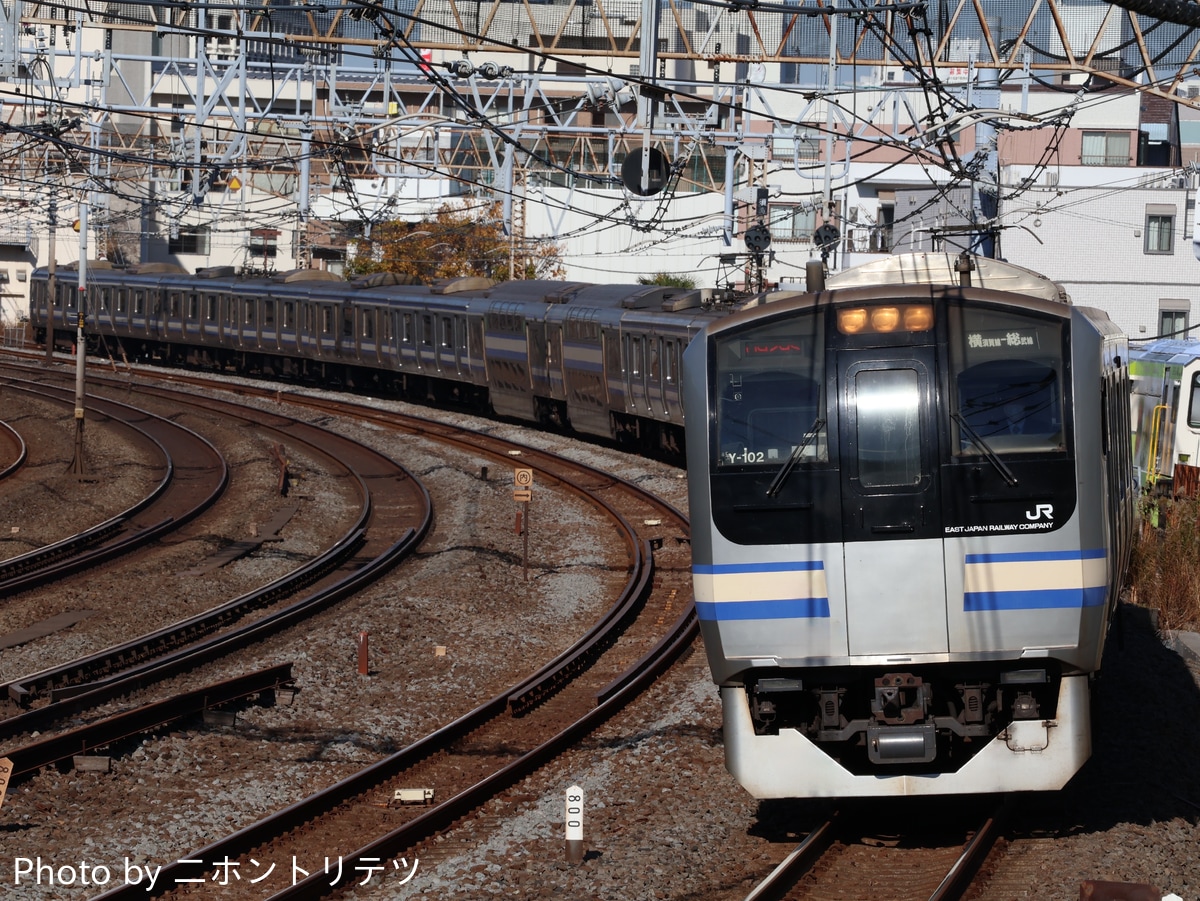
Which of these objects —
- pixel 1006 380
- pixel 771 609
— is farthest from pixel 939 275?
pixel 771 609

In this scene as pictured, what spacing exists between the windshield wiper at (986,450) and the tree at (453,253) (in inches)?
1780

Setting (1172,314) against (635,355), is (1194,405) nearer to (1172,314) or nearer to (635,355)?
(635,355)

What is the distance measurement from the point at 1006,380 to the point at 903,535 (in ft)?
2.93

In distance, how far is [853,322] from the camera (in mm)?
7578

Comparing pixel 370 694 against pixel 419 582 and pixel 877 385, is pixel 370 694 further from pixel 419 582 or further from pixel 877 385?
pixel 877 385

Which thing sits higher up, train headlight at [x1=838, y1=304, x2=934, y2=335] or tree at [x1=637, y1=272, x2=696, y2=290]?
tree at [x1=637, y1=272, x2=696, y2=290]

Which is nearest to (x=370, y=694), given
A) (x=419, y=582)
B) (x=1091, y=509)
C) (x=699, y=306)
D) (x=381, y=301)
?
(x=419, y=582)

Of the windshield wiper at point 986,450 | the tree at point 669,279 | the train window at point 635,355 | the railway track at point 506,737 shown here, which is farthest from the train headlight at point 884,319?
the tree at point 669,279

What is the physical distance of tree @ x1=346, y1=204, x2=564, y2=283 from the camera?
53.3 m

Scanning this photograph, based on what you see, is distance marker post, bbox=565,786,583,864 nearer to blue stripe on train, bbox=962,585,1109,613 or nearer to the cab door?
the cab door

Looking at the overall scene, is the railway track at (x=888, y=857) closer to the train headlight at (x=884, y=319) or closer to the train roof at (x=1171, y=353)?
the train headlight at (x=884, y=319)

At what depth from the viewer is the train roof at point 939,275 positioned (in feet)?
29.4

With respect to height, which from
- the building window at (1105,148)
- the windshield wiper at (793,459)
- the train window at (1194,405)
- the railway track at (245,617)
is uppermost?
the building window at (1105,148)

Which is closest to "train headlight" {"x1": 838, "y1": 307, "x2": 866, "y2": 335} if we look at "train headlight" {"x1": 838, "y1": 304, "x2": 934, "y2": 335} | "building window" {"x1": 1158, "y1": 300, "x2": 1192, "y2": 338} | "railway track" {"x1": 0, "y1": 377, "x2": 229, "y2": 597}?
"train headlight" {"x1": 838, "y1": 304, "x2": 934, "y2": 335}
